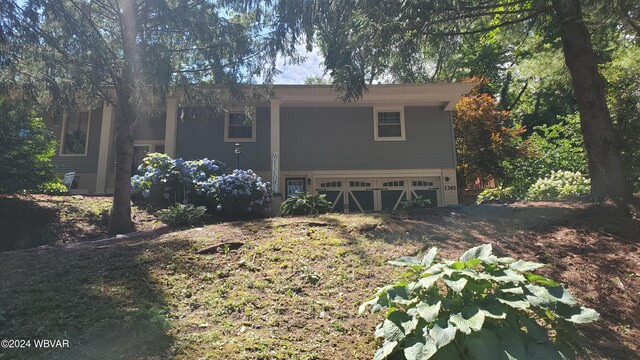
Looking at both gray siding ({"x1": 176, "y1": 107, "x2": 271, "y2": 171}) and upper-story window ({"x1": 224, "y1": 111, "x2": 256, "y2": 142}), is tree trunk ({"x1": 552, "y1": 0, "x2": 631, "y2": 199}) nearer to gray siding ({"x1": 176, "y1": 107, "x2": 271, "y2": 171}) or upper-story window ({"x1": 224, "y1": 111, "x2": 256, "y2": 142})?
gray siding ({"x1": 176, "y1": 107, "x2": 271, "y2": 171})

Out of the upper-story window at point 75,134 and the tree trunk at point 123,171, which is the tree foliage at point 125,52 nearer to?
the tree trunk at point 123,171

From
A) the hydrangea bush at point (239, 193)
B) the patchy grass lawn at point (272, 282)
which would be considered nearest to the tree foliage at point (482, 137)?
the hydrangea bush at point (239, 193)

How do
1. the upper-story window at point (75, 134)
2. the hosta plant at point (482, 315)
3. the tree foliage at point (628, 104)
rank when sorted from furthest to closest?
1. the upper-story window at point (75, 134)
2. the tree foliage at point (628, 104)
3. the hosta plant at point (482, 315)

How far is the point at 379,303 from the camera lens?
2902 millimetres

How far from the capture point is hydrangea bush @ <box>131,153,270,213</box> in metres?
10.0

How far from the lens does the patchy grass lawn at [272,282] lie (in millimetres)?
3271

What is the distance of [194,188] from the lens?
10.4 meters

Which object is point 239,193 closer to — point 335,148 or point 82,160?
point 335,148

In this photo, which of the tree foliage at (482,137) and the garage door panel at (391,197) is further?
the tree foliage at (482,137)

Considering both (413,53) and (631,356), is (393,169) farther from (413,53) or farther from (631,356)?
(631,356)

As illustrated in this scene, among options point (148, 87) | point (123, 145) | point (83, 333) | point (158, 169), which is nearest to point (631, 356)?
point (83, 333)

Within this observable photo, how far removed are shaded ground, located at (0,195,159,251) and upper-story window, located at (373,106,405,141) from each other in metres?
8.20

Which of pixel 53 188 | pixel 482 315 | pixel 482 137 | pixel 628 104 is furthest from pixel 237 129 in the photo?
pixel 482 315

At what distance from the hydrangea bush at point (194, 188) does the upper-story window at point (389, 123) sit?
5.54 metres
